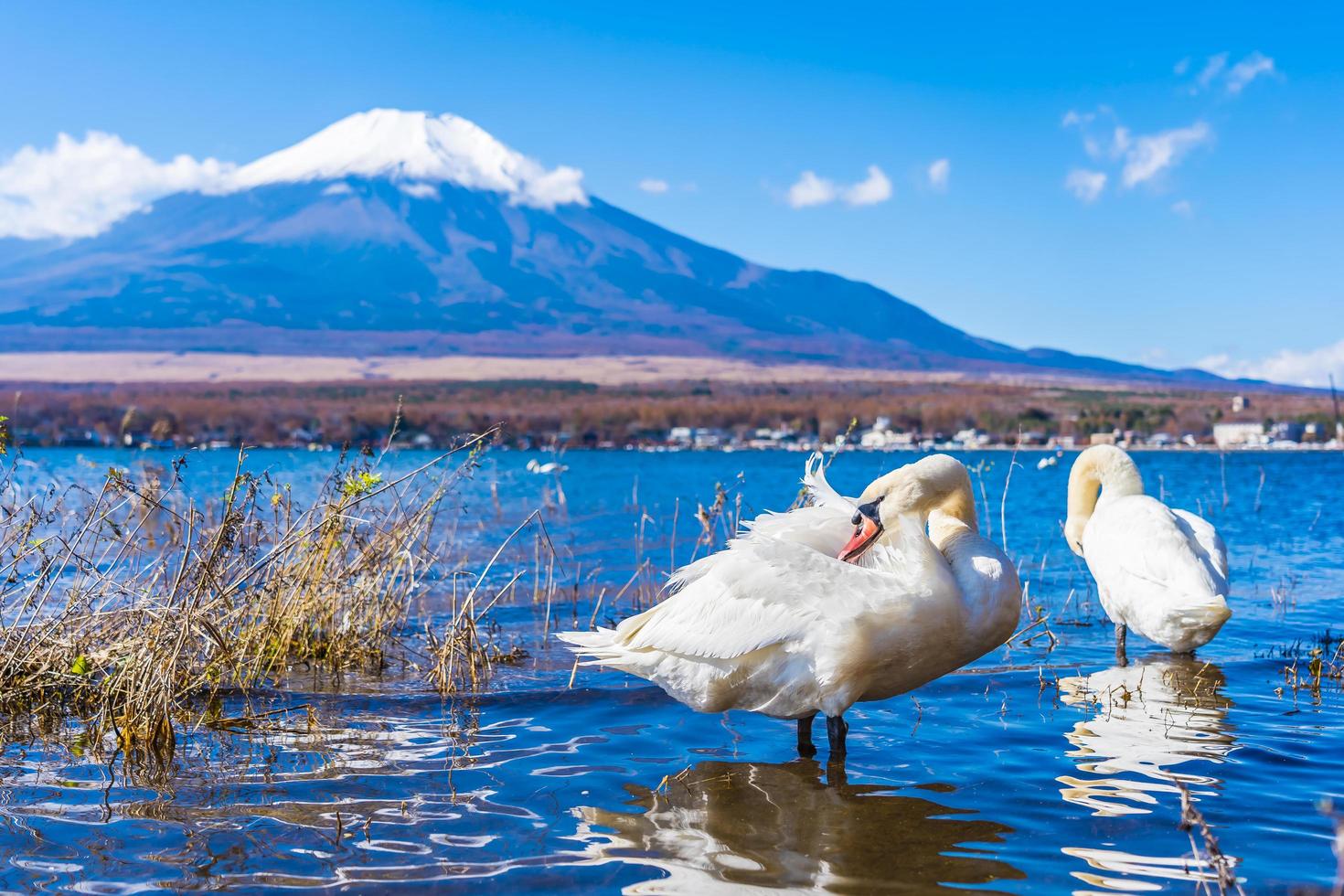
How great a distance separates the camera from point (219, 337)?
185 m

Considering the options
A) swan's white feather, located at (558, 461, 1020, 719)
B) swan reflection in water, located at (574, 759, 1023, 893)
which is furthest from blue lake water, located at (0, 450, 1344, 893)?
swan's white feather, located at (558, 461, 1020, 719)

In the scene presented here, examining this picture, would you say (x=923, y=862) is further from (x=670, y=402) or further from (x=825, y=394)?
(x=825, y=394)

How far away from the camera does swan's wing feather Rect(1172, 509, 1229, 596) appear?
973 cm

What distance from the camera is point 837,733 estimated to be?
667 centimetres

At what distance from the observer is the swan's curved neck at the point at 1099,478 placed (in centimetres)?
1137

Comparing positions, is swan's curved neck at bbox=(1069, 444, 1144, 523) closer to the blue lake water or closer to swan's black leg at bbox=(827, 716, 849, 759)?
the blue lake water

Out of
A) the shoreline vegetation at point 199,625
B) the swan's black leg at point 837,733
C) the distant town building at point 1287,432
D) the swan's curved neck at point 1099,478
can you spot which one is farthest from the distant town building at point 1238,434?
the swan's black leg at point 837,733

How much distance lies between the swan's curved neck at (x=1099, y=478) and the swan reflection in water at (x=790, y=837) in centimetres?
604

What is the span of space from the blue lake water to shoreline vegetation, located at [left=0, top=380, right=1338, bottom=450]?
60589mm

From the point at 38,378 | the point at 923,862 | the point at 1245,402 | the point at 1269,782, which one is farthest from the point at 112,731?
the point at 38,378

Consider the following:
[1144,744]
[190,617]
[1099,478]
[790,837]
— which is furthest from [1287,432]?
[190,617]

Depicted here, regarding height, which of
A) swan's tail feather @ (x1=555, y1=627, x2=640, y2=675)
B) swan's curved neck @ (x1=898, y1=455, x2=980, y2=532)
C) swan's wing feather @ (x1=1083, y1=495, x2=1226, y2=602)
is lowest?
swan's tail feather @ (x1=555, y1=627, x2=640, y2=675)

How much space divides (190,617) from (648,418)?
81016 millimetres

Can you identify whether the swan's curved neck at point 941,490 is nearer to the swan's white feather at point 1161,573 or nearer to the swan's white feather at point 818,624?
the swan's white feather at point 818,624
